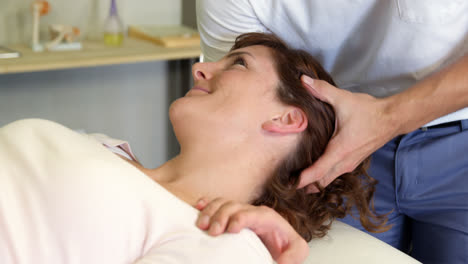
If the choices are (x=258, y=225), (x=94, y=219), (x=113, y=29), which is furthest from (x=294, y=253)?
(x=113, y=29)

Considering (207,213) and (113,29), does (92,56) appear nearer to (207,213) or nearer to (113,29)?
(113,29)

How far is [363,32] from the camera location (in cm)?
142

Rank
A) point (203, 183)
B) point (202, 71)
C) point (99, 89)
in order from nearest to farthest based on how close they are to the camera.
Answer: point (203, 183)
point (202, 71)
point (99, 89)

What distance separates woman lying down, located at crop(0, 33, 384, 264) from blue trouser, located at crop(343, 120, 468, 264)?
90 mm

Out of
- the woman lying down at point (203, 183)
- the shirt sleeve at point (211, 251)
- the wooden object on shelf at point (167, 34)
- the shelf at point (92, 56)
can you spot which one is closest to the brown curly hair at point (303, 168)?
the woman lying down at point (203, 183)

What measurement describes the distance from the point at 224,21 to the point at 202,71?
233 mm

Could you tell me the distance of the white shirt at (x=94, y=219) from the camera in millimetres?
981

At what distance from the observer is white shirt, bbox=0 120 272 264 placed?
981mm

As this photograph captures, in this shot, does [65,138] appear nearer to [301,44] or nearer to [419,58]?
[301,44]

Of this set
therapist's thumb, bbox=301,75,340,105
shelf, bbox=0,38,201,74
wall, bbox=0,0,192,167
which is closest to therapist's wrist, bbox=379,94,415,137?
therapist's thumb, bbox=301,75,340,105

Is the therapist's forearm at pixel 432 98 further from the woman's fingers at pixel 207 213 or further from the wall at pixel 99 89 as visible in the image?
the wall at pixel 99 89

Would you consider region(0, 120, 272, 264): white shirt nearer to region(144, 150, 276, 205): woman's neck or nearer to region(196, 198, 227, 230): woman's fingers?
→ region(196, 198, 227, 230): woman's fingers

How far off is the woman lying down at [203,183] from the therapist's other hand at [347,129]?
0.13 ft

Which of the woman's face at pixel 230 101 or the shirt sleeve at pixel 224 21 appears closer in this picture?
the woman's face at pixel 230 101
